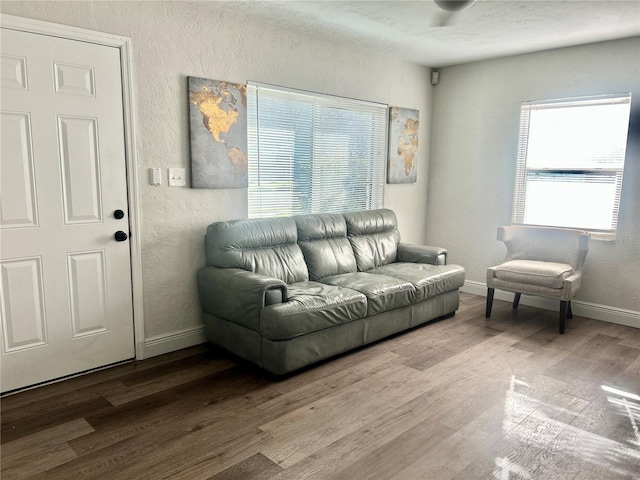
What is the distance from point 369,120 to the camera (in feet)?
15.6

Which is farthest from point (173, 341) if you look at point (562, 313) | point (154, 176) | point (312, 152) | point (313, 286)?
point (562, 313)

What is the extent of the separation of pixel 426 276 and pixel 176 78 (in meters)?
2.52

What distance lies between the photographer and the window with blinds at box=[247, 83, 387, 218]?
381cm

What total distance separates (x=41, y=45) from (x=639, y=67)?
180 inches

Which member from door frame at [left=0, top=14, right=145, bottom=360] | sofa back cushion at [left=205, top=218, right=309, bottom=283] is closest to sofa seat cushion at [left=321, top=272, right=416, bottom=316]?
sofa back cushion at [left=205, top=218, right=309, bottom=283]

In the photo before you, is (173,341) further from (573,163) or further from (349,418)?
(573,163)

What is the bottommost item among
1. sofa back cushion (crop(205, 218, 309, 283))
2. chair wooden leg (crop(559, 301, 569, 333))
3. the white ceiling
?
chair wooden leg (crop(559, 301, 569, 333))

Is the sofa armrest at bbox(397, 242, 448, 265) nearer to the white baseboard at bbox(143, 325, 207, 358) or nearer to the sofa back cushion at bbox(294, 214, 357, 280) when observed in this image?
the sofa back cushion at bbox(294, 214, 357, 280)

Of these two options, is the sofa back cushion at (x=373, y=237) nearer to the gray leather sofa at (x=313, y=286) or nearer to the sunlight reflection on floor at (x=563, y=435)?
the gray leather sofa at (x=313, y=286)

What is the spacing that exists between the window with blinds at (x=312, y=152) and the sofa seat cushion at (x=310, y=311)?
3.29 feet

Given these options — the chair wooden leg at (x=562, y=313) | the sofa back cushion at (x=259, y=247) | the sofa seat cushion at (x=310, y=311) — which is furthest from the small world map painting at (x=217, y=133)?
the chair wooden leg at (x=562, y=313)

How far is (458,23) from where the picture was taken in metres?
3.57

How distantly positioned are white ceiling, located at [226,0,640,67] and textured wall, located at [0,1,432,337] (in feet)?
0.70

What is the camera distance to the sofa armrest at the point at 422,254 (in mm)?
4348
